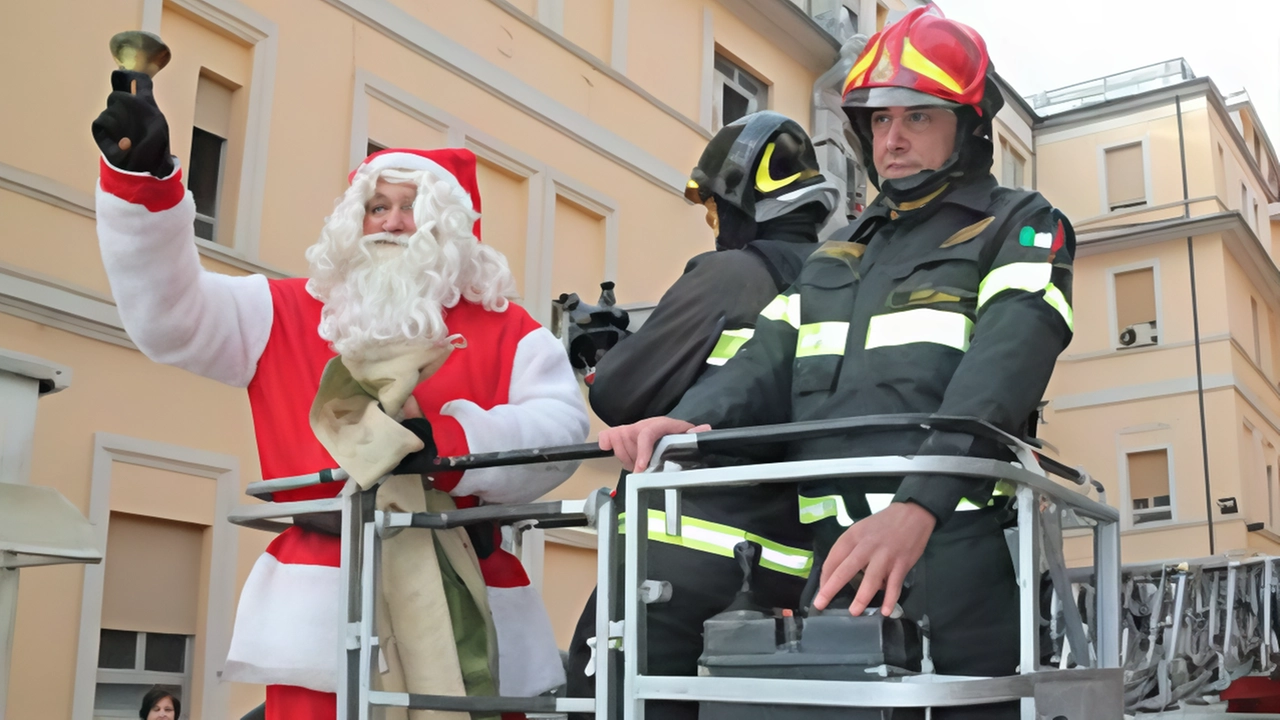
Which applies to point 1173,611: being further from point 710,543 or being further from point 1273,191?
point 1273,191

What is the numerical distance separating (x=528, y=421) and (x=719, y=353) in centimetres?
46

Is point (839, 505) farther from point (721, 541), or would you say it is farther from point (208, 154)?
point (208, 154)

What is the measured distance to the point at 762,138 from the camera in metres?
3.41

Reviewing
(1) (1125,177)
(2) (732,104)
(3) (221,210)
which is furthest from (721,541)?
(1) (1125,177)

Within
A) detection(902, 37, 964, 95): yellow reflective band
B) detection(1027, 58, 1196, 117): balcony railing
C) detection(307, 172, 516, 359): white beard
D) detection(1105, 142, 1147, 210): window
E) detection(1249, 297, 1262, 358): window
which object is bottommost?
detection(307, 172, 516, 359): white beard

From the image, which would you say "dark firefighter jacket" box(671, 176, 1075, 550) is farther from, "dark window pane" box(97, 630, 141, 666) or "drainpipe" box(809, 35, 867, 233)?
"drainpipe" box(809, 35, 867, 233)

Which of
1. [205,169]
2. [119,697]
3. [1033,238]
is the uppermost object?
[205,169]

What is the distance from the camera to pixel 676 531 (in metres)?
2.42

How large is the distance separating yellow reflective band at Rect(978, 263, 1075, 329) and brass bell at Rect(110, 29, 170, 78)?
1.63 meters

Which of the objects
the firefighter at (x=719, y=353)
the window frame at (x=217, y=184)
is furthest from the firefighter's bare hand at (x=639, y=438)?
the window frame at (x=217, y=184)

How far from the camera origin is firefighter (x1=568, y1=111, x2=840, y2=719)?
106 inches

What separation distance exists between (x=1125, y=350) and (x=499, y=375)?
2596 cm

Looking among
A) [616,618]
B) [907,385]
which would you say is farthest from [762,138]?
[616,618]

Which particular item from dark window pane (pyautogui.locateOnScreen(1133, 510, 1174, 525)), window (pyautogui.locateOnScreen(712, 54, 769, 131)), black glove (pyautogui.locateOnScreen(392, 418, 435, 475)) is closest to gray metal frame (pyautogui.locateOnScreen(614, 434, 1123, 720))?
black glove (pyautogui.locateOnScreen(392, 418, 435, 475))
